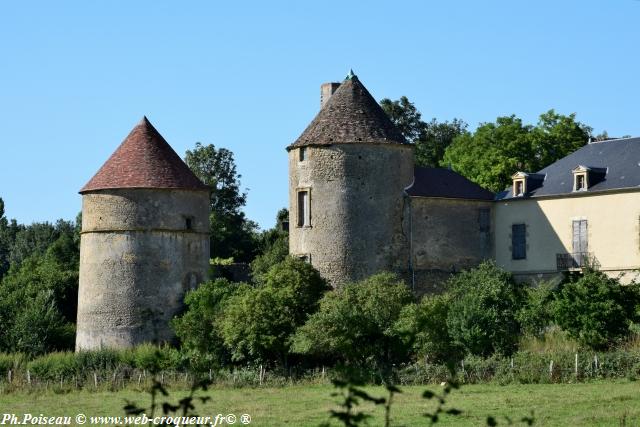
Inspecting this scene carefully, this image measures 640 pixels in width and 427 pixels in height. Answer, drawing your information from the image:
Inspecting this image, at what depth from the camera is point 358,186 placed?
39750 mm

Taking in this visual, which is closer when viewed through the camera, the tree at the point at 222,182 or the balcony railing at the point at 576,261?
the balcony railing at the point at 576,261

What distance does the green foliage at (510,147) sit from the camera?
51.4 meters

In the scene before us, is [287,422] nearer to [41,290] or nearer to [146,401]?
[146,401]

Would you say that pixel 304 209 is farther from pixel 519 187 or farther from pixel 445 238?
pixel 519 187

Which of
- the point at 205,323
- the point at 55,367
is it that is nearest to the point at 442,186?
the point at 205,323

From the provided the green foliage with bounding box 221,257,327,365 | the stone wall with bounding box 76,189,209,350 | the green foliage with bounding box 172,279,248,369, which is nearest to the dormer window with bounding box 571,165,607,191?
the green foliage with bounding box 221,257,327,365

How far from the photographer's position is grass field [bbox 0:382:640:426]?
78.8ft

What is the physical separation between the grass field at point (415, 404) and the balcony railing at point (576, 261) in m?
8.66

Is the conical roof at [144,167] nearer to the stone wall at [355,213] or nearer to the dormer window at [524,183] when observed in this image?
the stone wall at [355,213]

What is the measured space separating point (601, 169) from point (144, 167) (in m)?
15.2

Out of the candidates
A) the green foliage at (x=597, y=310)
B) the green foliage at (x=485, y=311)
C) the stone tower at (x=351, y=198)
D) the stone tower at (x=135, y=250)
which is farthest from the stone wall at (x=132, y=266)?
the green foliage at (x=597, y=310)

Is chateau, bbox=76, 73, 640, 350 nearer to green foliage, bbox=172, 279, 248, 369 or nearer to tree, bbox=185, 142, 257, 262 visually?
green foliage, bbox=172, 279, 248, 369

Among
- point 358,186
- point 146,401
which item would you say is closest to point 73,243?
point 358,186

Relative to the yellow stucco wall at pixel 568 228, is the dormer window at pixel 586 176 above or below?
above
